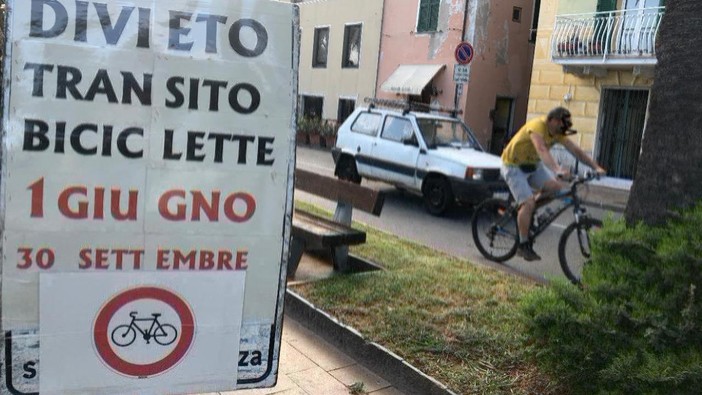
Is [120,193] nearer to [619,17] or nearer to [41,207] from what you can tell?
[41,207]

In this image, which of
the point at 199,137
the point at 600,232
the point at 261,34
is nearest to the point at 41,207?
the point at 199,137

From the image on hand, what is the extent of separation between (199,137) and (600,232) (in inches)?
92.5

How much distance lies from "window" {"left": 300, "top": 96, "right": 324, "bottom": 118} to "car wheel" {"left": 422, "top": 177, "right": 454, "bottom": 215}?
17.6 meters

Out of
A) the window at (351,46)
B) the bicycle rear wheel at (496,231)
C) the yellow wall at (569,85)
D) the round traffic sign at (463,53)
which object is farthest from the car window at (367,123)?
the window at (351,46)

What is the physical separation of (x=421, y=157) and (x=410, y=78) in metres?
12.9

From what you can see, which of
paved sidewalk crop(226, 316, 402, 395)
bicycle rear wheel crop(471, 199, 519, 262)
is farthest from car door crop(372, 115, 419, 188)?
paved sidewalk crop(226, 316, 402, 395)

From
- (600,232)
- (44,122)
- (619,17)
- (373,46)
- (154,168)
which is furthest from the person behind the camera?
(373,46)

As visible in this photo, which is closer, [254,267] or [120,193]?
[120,193]

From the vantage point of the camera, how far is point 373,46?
25.3 metres

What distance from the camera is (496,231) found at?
705 cm

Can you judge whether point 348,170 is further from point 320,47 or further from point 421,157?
point 320,47

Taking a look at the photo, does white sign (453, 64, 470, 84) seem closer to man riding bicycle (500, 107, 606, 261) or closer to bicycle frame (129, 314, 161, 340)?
man riding bicycle (500, 107, 606, 261)

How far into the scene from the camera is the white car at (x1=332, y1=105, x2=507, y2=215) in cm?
979

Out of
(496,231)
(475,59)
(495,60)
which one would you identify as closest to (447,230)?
(496,231)
